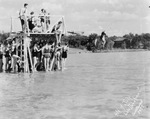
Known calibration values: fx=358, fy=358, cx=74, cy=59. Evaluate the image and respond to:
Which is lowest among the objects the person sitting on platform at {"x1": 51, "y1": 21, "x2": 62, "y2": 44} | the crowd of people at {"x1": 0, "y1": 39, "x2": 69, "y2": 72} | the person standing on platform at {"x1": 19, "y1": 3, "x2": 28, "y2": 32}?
the crowd of people at {"x1": 0, "y1": 39, "x2": 69, "y2": 72}

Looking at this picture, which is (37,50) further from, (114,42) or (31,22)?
(114,42)

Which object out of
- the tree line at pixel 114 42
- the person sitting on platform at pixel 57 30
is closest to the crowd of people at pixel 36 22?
the person sitting on platform at pixel 57 30

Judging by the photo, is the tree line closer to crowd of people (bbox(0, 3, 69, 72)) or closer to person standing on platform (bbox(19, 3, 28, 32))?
crowd of people (bbox(0, 3, 69, 72))

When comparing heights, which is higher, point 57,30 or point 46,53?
point 57,30

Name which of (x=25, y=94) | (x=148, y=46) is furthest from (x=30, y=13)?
(x=148, y=46)

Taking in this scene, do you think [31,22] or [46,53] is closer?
[31,22]

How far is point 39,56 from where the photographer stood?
22859 mm

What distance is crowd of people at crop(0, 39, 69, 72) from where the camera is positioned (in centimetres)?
2222

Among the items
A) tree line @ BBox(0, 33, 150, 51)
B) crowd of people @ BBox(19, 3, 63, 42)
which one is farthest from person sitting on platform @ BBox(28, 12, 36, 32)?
tree line @ BBox(0, 33, 150, 51)

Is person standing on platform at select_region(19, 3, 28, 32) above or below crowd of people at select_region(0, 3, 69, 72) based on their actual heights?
above

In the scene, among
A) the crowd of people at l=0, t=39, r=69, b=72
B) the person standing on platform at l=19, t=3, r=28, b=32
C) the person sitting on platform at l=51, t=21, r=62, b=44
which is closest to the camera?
the person standing on platform at l=19, t=3, r=28, b=32

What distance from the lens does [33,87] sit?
14.1 meters

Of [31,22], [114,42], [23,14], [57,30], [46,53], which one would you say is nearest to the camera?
[23,14]

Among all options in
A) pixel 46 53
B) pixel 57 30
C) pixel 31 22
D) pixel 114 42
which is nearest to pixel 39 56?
pixel 46 53
